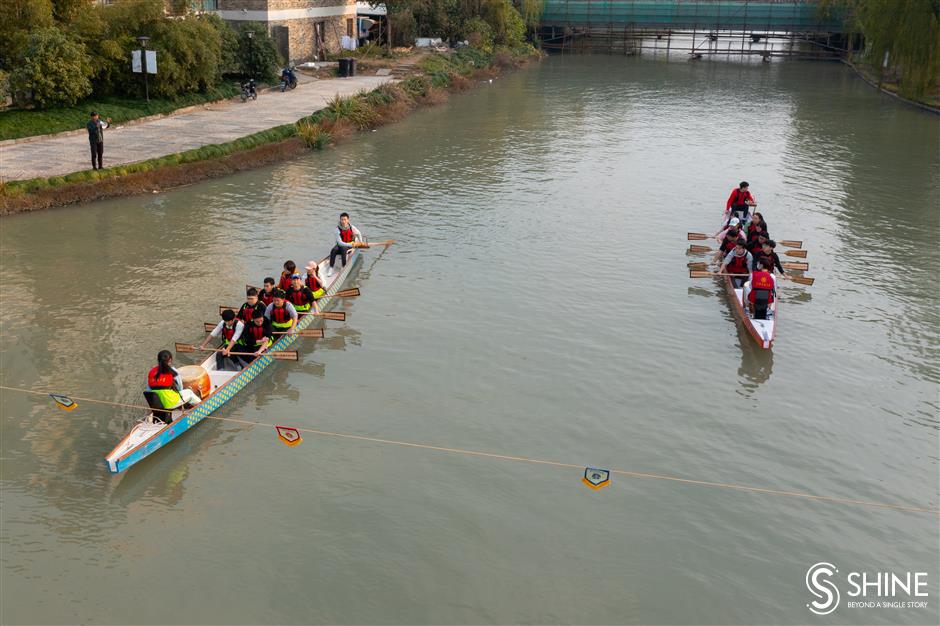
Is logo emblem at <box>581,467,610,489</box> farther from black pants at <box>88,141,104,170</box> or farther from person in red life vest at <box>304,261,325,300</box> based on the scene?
black pants at <box>88,141,104,170</box>

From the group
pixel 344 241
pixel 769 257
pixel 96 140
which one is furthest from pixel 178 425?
pixel 96 140

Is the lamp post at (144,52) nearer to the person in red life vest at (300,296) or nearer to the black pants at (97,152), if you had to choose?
the black pants at (97,152)

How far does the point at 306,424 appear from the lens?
14180 millimetres

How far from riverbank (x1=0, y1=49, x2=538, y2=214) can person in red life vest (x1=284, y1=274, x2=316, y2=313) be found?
39.8 ft

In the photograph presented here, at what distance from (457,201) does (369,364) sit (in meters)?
12.2

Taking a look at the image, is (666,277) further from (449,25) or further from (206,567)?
(449,25)

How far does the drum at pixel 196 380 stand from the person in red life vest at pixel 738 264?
1189cm

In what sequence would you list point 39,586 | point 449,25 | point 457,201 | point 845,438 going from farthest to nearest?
point 449,25 < point 457,201 < point 845,438 < point 39,586

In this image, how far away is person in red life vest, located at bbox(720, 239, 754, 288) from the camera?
1936 cm

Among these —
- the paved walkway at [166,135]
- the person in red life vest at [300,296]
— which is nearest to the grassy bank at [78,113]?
the paved walkway at [166,135]

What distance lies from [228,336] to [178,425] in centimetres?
257

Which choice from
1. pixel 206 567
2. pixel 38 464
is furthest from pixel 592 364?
pixel 38 464

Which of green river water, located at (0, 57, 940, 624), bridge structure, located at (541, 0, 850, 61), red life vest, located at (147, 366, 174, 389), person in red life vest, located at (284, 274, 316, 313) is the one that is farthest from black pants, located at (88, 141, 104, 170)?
bridge structure, located at (541, 0, 850, 61)

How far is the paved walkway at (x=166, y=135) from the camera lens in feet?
89.3
